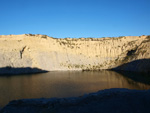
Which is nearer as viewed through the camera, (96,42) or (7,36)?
(7,36)

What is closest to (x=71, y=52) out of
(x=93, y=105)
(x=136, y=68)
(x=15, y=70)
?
(x=15, y=70)

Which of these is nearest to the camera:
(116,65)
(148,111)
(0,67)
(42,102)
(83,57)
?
(148,111)

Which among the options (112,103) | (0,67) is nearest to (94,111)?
(112,103)

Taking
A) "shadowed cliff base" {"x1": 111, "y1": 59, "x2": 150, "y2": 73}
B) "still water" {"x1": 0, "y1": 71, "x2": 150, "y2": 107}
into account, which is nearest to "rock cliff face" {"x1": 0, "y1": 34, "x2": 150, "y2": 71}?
"shadowed cliff base" {"x1": 111, "y1": 59, "x2": 150, "y2": 73}

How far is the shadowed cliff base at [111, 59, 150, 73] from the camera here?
1281 inches

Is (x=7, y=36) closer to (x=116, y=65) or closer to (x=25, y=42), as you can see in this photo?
(x=25, y=42)

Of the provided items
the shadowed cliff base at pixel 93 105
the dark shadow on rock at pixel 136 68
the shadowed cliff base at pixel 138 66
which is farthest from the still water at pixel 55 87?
the shadowed cliff base at pixel 138 66

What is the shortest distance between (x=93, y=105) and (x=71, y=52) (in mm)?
39279

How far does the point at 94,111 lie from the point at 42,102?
10.7 ft

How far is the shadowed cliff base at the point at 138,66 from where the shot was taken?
1281 inches

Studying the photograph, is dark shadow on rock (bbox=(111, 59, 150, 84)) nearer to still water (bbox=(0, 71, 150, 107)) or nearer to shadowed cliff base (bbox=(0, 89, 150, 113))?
still water (bbox=(0, 71, 150, 107))

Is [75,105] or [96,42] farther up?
[96,42]

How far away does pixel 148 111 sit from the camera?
714cm

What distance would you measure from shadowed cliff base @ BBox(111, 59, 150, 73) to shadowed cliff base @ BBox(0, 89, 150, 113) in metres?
25.4
